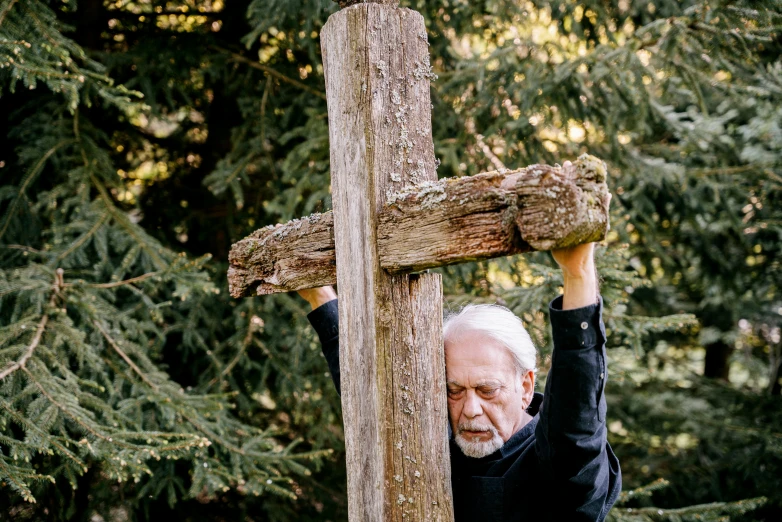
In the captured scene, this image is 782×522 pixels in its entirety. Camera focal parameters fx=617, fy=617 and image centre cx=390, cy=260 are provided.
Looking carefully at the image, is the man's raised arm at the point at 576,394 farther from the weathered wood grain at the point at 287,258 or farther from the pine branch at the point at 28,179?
the pine branch at the point at 28,179

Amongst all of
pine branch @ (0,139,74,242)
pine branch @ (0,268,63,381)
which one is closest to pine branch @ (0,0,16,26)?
pine branch @ (0,139,74,242)

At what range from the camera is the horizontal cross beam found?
1424mm

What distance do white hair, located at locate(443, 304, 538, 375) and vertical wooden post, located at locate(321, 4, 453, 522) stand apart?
31 cm

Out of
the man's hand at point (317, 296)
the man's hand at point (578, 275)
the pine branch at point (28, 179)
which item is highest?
the pine branch at point (28, 179)

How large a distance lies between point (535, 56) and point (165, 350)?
138 inches

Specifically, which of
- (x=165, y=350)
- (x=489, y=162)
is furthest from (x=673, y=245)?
(x=165, y=350)

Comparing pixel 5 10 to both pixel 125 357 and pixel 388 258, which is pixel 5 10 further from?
pixel 388 258

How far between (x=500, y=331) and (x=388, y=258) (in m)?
0.60

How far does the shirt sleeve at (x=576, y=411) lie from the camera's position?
1.60 m

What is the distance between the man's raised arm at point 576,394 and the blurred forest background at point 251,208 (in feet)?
5.50

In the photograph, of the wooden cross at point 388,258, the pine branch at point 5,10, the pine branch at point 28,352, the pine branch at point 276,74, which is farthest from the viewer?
the pine branch at point 276,74

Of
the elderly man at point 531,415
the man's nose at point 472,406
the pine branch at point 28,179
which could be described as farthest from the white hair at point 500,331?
the pine branch at point 28,179

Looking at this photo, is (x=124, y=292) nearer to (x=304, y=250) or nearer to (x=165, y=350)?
(x=165, y=350)

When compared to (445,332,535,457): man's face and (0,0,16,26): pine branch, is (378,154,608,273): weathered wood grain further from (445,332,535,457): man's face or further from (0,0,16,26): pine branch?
(0,0,16,26): pine branch
